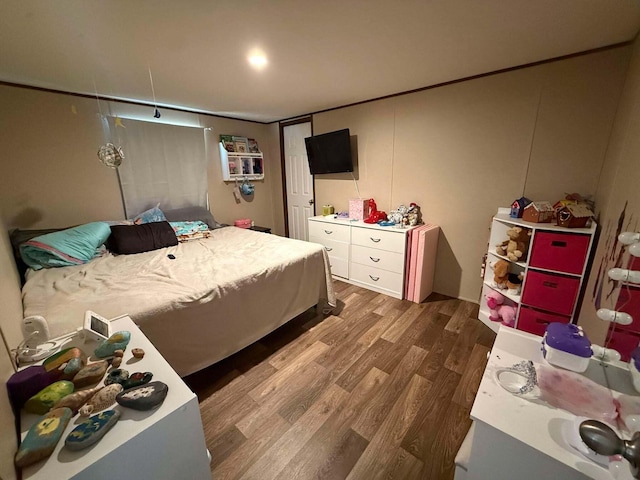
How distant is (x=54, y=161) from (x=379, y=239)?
3.34 meters

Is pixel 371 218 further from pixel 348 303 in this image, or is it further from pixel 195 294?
pixel 195 294

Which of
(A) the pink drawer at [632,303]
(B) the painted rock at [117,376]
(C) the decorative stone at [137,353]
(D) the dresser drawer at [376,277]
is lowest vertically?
(D) the dresser drawer at [376,277]

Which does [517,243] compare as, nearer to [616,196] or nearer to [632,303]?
[616,196]

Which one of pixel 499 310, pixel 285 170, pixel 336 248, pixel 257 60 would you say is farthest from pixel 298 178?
pixel 499 310

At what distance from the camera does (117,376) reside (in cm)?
85

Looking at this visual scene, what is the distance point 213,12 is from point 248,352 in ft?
7.23

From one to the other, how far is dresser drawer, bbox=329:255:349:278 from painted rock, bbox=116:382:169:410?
8.25 ft

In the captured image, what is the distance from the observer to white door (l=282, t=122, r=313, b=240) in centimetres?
394

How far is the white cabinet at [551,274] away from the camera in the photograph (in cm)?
176

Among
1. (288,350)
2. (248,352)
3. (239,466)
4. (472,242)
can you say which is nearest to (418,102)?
(472,242)

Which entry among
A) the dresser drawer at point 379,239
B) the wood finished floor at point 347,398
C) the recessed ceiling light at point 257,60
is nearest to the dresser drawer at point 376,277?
the dresser drawer at point 379,239

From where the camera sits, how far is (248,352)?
205 centimetres

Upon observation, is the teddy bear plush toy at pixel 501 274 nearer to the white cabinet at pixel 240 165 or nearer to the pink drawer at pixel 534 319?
the pink drawer at pixel 534 319

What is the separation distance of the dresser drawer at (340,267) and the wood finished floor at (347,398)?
87cm
